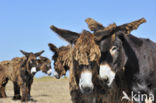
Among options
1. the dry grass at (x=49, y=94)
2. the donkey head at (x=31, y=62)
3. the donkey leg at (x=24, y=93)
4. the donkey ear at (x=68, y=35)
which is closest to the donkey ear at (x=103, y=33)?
the donkey ear at (x=68, y=35)

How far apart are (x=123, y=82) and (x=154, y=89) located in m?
0.64

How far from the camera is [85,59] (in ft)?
17.7

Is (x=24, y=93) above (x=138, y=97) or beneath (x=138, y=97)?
above

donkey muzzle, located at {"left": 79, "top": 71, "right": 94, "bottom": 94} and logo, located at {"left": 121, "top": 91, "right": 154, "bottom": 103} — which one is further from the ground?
donkey muzzle, located at {"left": 79, "top": 71, "right": 94, "bottom": 94}

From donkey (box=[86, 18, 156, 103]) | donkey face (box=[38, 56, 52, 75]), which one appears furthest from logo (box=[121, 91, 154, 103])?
donkey face (box=[38, 56, 52, 75])

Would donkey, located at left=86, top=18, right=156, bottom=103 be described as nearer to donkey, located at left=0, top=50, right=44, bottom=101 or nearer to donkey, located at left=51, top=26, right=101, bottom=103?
donkey, located at left=51, top=26, right=101, bottom=103

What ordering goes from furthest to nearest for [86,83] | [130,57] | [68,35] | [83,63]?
[130,57] < [68,35] < [83,63] < [86,83]

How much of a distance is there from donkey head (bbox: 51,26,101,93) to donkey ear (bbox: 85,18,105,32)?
443 mm

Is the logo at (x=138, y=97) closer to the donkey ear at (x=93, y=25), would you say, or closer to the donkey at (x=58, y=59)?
the donkey ear at (x=93, y=25)

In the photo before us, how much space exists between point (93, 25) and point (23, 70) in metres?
9.40

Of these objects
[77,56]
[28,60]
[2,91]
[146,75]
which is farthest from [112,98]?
[2,91]

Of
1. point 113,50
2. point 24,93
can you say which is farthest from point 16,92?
point 113,50

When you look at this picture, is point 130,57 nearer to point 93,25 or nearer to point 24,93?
point 93,25

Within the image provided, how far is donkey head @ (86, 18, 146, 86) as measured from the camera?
5.38 m
